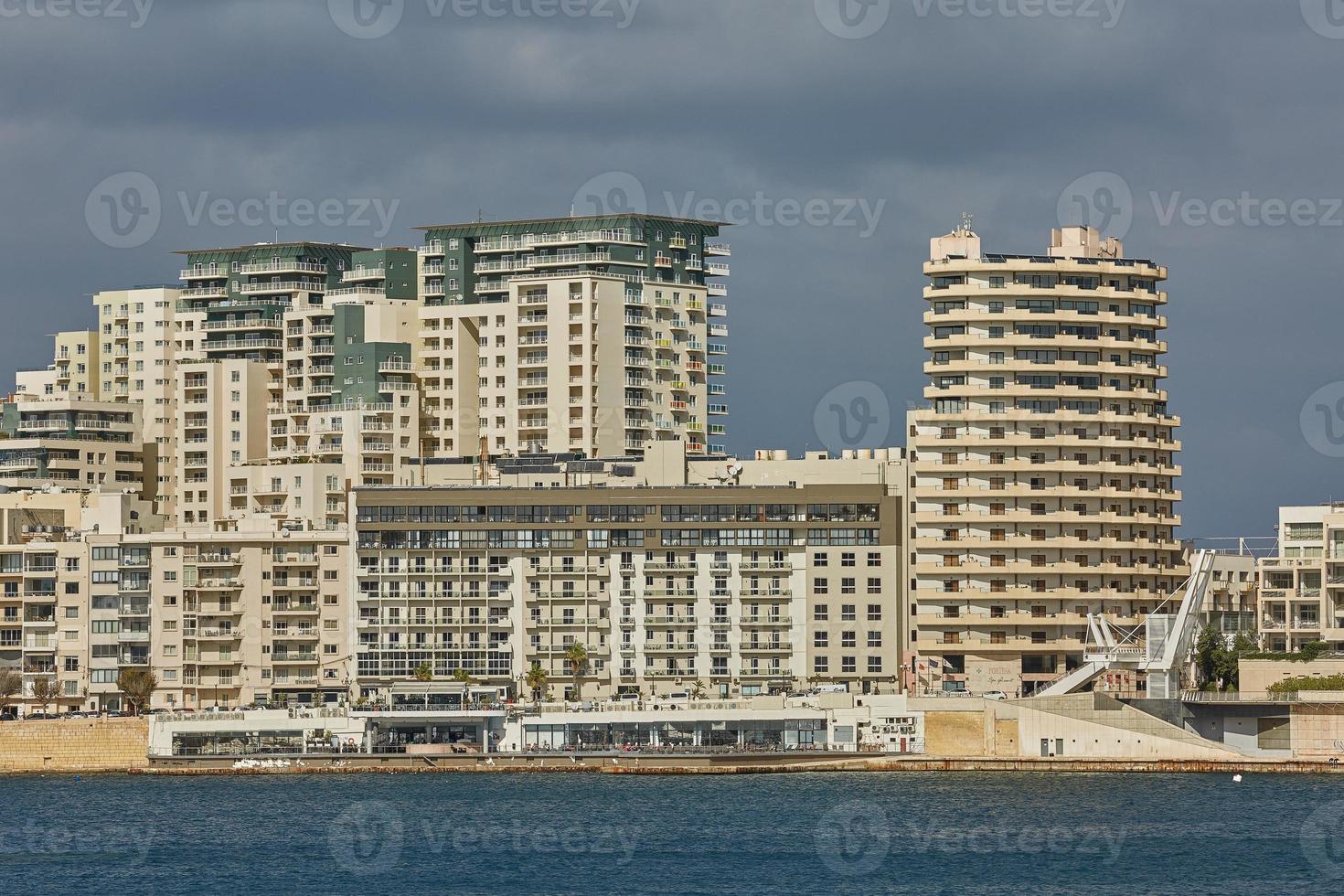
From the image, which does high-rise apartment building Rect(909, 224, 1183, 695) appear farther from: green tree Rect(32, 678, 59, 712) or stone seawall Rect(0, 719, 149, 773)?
green tree Rect(32, 678, 59, 712)

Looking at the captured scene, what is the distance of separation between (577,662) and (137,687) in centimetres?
2783

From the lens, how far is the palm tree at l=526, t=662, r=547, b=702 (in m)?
170

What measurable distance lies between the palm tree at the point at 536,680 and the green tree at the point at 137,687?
79.3 feet

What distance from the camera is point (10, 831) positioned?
13112 cm

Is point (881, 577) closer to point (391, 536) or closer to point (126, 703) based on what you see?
point (391, 536)

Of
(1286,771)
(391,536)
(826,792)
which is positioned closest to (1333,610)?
(1286,771)

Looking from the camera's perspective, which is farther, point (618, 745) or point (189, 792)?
point (618, 745)

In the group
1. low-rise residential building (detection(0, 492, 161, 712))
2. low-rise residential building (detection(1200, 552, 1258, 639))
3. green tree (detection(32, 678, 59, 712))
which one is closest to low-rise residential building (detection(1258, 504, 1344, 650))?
low-rise residential building (detection(1200, 552, 1258, 639))

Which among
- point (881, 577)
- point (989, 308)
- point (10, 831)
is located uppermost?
point (989, 308)

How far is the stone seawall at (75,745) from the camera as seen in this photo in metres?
162

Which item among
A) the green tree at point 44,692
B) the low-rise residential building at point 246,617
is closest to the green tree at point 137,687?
the low-rise residential building at point 246,617

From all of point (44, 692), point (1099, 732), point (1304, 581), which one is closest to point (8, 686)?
point (44, 692)

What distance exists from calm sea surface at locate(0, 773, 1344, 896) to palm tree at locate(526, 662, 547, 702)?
50.9 feet

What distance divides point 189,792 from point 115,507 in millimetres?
40421
